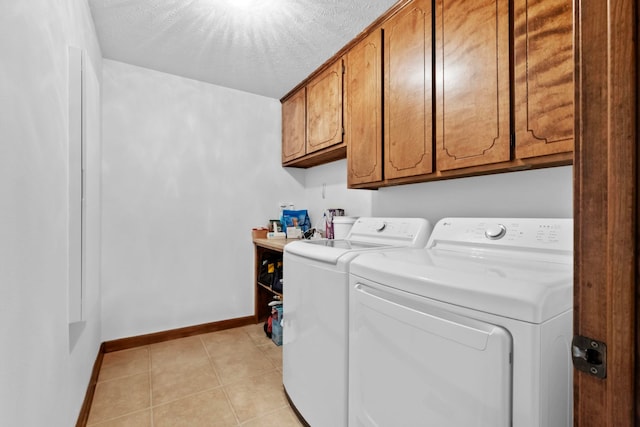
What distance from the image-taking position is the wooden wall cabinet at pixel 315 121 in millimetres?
2254

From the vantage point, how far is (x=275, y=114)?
3074mm

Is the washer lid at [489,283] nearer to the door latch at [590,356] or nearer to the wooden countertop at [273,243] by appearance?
the door latch at [590,356]

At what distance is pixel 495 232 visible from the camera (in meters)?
1.29

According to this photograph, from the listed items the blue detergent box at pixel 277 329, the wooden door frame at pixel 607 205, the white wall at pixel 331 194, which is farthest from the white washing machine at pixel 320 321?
the wooden door frame at pixel 607 205

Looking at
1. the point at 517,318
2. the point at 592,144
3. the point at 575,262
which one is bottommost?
the point at 517,318

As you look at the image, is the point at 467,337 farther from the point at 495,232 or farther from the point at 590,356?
the point at 495,232

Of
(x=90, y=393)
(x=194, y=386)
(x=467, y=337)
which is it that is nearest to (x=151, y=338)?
(x=90, y=393)

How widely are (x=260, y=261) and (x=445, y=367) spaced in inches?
91.2

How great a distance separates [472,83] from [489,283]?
981 millimetres

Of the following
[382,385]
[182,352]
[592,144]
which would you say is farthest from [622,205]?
[182,352]

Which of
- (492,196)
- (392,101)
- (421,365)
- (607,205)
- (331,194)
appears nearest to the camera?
(607,205)

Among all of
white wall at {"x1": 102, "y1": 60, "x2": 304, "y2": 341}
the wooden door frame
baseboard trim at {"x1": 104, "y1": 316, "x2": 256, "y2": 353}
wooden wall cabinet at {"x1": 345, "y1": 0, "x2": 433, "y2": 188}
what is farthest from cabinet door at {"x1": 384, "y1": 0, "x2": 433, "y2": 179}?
baseboard trim at {"x1": 104, "y1": 316, "x2": 256, "y2": 353}

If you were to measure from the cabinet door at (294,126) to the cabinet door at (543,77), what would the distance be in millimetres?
1762

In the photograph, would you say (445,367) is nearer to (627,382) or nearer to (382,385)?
(382,385)
